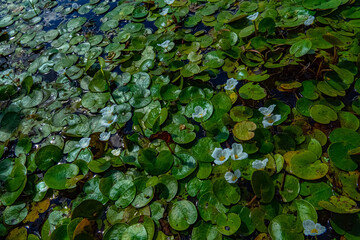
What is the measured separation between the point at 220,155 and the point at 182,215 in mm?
479

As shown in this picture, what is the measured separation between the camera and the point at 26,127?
238 centimetres

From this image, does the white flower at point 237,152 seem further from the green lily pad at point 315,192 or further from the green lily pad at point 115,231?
the green lily pad at point 115,231

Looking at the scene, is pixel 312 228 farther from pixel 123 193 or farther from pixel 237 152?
pixel 123 193

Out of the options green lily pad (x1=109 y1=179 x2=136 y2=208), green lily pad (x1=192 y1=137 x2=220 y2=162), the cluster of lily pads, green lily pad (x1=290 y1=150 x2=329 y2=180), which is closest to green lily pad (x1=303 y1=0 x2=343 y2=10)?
the cluster of lily pads

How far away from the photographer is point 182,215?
5.23ft

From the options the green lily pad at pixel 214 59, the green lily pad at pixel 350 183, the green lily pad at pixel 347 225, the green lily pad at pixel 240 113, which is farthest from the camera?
the green lily pad at pixel 214 59

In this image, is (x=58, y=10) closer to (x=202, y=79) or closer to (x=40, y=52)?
(x=40, y=52)

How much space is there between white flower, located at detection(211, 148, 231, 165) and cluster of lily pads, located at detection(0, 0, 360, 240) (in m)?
0.01

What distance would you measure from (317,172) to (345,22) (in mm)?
1776

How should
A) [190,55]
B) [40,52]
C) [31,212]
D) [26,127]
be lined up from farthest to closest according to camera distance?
[40,52] → [190,55] → [26,127] → [31,212]

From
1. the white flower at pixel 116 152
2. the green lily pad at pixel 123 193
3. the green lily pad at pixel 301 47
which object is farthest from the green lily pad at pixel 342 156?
the white flower at pixel 116 152

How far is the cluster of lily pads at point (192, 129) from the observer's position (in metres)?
1.56

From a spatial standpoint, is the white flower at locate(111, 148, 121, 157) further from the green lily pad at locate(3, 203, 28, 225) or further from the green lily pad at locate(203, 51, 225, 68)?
the green lily pad at locate(203, 51, 225, 68)

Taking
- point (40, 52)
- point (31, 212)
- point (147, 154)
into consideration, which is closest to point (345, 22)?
point (147, 154)
